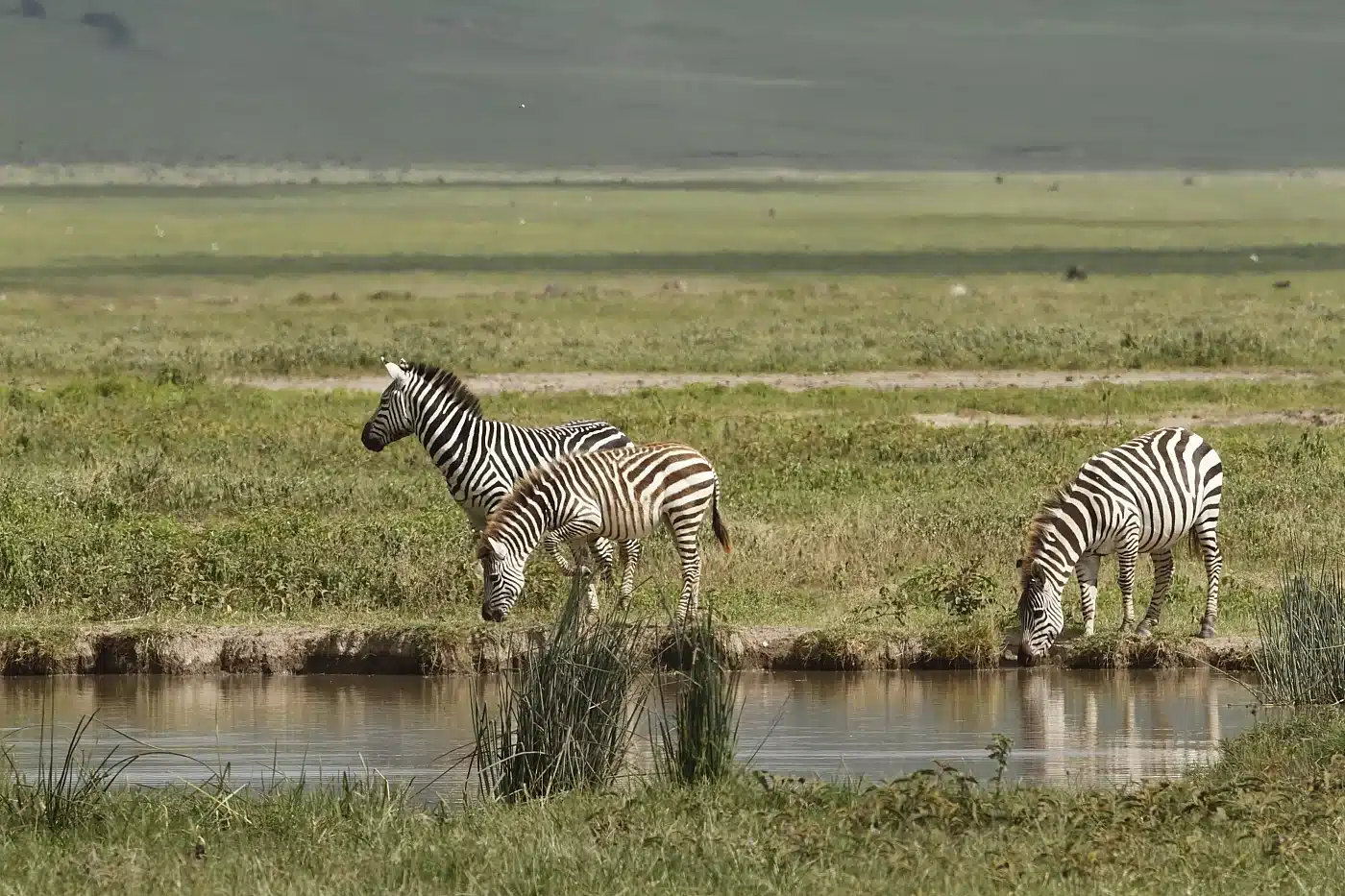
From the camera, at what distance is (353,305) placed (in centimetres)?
6350

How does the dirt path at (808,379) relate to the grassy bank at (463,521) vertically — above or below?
above

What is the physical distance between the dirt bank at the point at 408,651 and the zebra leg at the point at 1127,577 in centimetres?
63

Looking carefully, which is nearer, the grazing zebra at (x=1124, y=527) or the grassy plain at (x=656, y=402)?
the grazing zebra at (x=1124, y=527)

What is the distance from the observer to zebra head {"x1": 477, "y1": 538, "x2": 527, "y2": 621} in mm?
15453

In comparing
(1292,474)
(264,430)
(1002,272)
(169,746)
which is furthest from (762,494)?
(1002,272)

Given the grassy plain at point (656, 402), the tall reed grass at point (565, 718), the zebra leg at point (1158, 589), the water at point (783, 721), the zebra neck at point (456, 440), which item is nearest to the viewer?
the tall reed grass at point (565, 718)

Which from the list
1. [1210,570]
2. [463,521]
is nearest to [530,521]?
[463,521]

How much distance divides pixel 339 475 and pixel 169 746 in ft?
37.0

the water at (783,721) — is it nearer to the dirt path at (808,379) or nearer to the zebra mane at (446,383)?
the zebra mane at (446,383)

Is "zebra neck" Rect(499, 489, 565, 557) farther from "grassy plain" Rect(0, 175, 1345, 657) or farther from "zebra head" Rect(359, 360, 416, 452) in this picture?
"zebra head" Rect(359, 360, 416, 452)

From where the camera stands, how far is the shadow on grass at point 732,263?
270ft

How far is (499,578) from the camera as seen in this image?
15516mm

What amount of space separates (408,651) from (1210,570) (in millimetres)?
6131

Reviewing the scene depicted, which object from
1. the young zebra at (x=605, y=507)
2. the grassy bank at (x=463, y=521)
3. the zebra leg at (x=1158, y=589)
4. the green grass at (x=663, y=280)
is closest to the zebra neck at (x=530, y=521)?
the young zebra at (x=605, y=507)
